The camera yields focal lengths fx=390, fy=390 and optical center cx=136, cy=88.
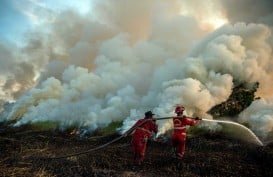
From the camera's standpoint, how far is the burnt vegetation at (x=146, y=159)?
17647 mm

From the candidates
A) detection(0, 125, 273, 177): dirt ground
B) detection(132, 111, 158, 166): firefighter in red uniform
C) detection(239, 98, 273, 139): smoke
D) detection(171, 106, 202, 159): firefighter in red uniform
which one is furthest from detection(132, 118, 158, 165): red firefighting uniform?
detection(239, 98, 273, 139): smoke

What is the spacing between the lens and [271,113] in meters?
30.0

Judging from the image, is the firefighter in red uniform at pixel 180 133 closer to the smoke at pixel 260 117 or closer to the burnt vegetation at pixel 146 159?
the burnt vegetation at pixel 146 159

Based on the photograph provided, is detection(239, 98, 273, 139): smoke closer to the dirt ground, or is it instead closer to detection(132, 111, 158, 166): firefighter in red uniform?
the dirt ground

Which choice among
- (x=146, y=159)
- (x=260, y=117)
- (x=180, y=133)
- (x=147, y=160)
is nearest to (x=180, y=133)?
(x=180, y=133)

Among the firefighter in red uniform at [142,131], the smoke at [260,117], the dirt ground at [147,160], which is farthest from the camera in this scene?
the smoke at [260,117]

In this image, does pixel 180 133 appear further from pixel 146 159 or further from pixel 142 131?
pixel 146 159

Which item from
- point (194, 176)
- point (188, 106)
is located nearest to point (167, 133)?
point (188, 106)

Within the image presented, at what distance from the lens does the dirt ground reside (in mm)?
17562

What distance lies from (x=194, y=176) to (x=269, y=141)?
36.8 feet

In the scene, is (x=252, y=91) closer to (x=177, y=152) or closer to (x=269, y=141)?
(x=269, y=141)

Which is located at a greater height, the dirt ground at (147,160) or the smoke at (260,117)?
the smoke at (260,117)

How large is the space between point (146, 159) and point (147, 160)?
0.99 ft

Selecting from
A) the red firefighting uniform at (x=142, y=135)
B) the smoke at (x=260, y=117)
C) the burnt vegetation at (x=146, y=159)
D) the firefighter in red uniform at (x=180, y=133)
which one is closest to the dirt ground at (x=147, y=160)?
the burnt vegetation at (x=146, y=159)
